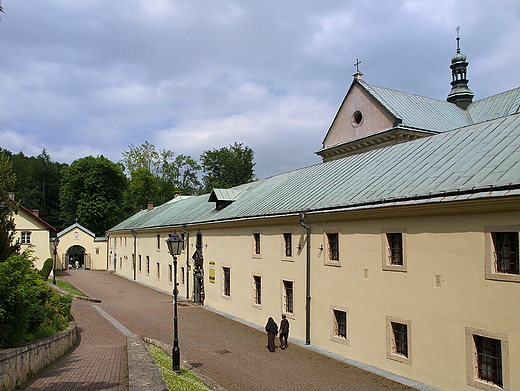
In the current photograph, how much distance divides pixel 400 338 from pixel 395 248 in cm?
266

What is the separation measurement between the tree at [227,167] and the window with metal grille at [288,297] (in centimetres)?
4512

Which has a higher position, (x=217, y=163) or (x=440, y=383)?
(x=217, y=163)

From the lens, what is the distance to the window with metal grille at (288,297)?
1753 cm

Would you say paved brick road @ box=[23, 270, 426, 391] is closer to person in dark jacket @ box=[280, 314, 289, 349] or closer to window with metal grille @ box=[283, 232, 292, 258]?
person in dark jacket @ box=[280, 314, 289, 349]

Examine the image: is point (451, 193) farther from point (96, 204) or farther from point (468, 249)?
point (96, 204)

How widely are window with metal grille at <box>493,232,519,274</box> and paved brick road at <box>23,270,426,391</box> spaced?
4.09 meters

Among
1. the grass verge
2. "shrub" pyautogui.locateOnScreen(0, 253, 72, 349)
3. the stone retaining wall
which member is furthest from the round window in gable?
"shrub" pyautogui.locateOnScreen(0, 253, 72, 349)

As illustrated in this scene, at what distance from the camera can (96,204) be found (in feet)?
182

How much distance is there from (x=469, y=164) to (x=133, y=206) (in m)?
63.7

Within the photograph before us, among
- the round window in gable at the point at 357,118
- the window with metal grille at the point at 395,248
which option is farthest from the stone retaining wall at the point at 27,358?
the round window in gable at the point at 357,118

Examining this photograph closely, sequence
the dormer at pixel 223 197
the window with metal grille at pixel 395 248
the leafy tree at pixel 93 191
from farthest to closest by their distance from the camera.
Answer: the leafy tree at pixel 93 191 → the dormer at pixel 223 197 → the window with metal grille at pixel 395 248

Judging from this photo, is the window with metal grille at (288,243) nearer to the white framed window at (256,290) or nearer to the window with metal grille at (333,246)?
the window with metal grille at (333,246)

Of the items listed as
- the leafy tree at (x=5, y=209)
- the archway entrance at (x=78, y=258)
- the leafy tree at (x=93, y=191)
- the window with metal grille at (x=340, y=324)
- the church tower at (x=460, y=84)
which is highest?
the church tower at (x=460, y=84)

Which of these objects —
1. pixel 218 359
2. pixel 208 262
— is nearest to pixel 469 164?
pixel 218 359
